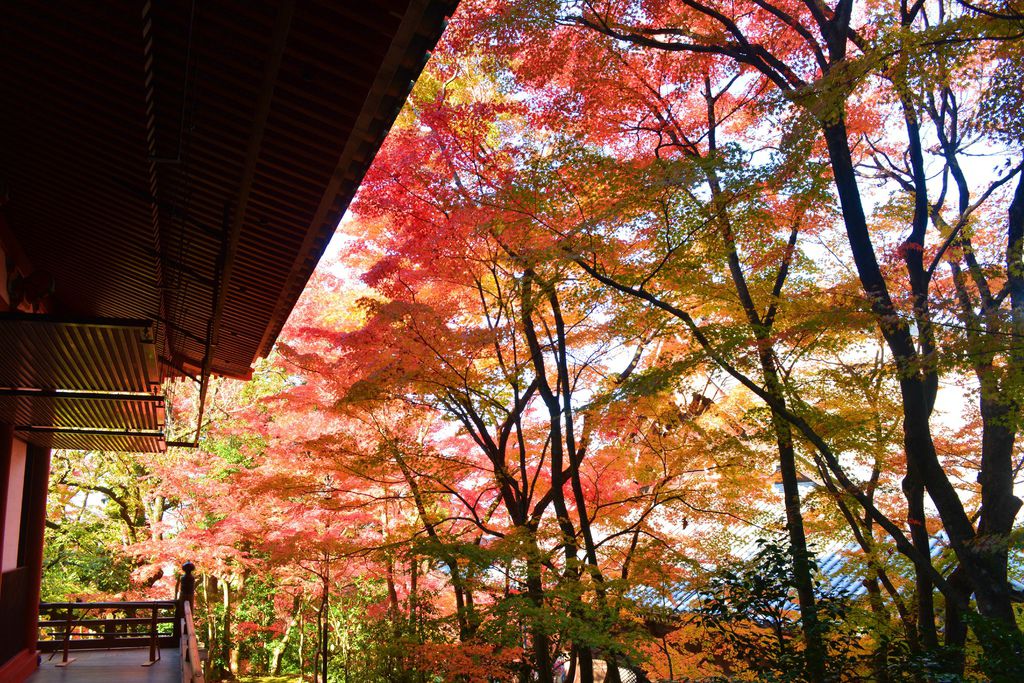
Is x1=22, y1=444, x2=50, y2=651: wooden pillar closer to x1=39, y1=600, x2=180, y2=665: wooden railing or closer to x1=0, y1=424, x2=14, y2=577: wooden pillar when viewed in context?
x1=39, y1=600, x2=180, y2=665: wooden railing

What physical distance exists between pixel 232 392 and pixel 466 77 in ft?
40.4

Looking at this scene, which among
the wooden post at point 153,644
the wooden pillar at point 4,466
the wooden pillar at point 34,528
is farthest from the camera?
the wooden post at point 153,644

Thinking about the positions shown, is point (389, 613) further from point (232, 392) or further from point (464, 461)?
point (232, 392)

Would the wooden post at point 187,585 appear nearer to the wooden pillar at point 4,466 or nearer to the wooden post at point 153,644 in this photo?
the wooden post at point 153,644

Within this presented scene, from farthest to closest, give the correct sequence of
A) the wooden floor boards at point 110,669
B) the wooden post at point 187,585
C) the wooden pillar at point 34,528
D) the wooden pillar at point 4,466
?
the wooden post at point 187,585 < the wooden pillar at point 34,528 < the wooden floor boards at point 110,669 < the wooden pillar at point 4,466

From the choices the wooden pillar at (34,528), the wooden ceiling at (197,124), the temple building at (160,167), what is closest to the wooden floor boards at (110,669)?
the wooden pillar at (34,528)

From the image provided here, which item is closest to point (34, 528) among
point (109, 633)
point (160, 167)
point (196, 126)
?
point (109, 633)

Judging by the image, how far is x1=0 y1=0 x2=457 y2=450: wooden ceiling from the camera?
3375 millimetres

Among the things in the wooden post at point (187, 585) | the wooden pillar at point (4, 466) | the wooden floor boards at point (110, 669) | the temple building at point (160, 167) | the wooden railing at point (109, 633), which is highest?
the temple building at point (160, 167)

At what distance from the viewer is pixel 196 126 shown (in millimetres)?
4152

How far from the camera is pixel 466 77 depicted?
11477 mm

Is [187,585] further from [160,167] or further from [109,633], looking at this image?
[160,167]

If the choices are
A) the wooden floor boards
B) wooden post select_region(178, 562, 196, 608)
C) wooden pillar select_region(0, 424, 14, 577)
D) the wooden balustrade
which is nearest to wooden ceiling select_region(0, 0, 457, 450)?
wooden pillar select_region(0, 424, 14, 577)

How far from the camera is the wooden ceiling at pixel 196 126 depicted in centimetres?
338
